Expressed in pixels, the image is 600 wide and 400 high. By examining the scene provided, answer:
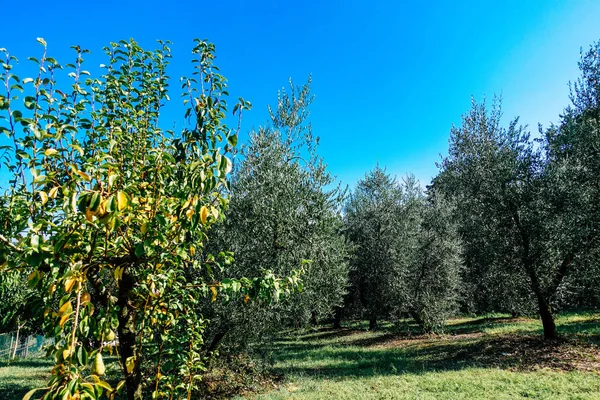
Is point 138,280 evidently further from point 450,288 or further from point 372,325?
point 372,325

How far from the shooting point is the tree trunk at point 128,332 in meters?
3.10

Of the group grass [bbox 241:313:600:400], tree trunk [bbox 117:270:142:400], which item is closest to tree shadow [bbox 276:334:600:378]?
grass [bbox 241:313:600:400]

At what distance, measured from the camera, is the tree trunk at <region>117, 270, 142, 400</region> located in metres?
3.10

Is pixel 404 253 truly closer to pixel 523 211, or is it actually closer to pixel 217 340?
pixel 523 211

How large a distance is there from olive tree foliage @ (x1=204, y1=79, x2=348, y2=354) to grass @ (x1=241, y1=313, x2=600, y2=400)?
104 inches

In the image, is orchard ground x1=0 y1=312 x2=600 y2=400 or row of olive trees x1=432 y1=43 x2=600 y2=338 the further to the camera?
row of olive trees x1=432 y1=43 x2=600 y2=338

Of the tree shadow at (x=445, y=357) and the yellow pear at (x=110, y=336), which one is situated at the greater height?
the yellow pear at (x=110, y=336)

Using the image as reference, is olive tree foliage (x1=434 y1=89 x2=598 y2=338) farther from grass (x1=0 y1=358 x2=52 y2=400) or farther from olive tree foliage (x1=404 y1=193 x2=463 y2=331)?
grass (x1=0 y1=358 x2=52 y2=400)

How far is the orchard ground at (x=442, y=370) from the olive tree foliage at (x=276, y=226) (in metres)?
2.71

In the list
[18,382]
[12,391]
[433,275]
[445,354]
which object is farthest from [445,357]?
[18,382]

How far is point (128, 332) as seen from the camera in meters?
3.21

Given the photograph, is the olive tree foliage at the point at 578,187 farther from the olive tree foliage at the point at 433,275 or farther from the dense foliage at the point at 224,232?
the olive tree foliage at the point at 433,275

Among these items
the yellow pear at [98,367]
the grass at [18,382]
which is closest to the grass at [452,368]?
the yellow pear at [98,367]

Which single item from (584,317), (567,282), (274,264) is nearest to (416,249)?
(567,282)
